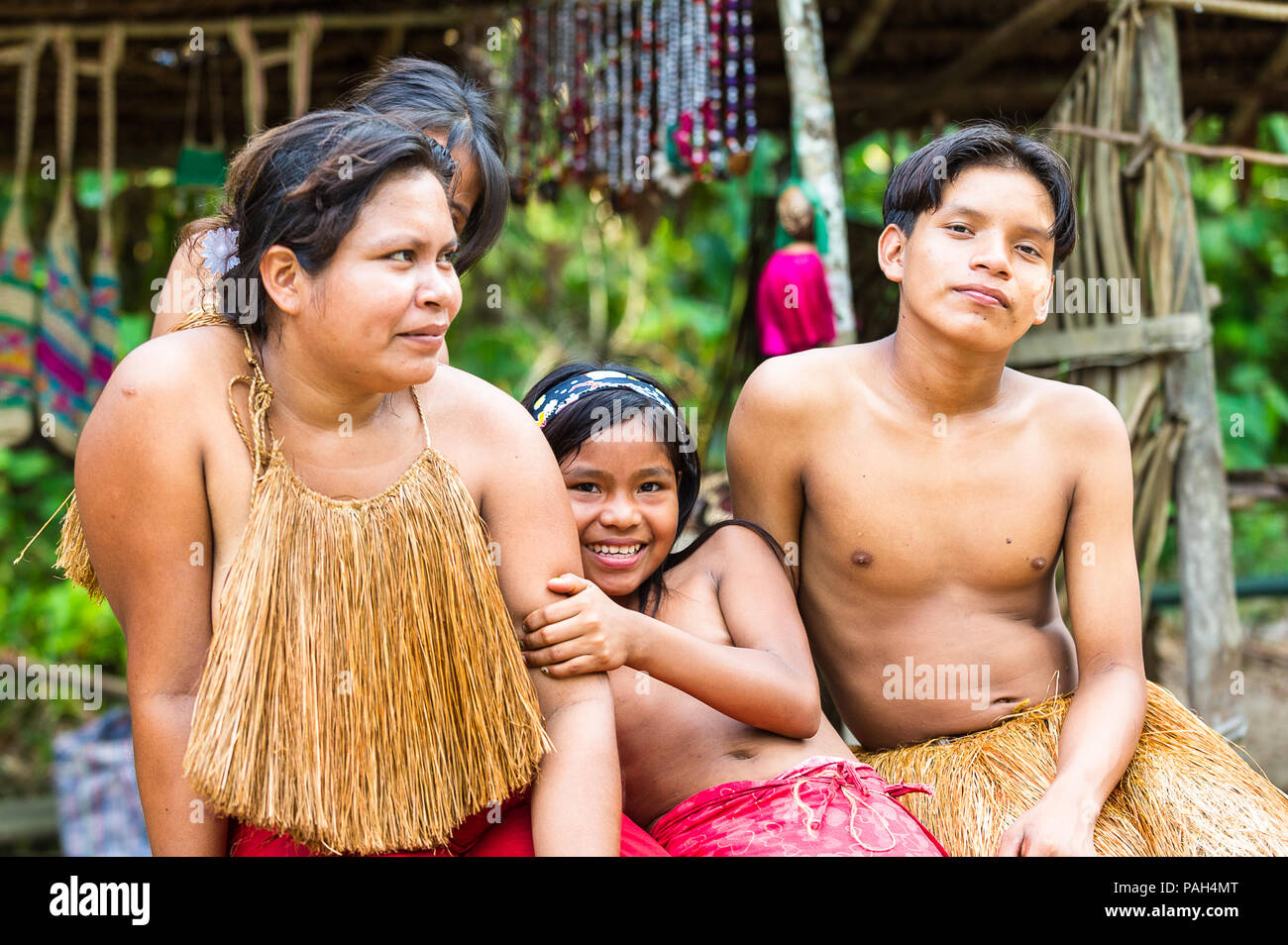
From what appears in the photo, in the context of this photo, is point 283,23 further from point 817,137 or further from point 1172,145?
point 1172,145

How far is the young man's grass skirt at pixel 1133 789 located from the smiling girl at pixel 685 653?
4.5 inches

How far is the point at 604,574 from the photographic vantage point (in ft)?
7.12

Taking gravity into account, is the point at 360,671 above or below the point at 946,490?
below

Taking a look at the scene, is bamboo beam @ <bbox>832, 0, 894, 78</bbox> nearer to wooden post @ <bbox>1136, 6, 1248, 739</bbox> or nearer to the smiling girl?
wooden post @ <bbox>1136, 6, 1248, 739</bbox>

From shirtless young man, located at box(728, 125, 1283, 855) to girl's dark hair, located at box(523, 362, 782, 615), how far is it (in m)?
0.12

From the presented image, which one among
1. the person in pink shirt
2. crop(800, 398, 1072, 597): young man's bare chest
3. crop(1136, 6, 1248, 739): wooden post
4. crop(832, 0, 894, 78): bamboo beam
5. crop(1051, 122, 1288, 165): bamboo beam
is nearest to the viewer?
crop(800, 398, 1072, 597): young man's bare chest

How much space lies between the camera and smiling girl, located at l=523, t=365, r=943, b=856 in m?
1.85

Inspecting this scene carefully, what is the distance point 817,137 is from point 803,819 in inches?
90.1

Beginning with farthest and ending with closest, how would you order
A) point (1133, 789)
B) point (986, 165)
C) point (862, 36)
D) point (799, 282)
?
1. point (862, 36)
2. point (799, 282)
3. point (986, 165)
4. point (1133, 789)

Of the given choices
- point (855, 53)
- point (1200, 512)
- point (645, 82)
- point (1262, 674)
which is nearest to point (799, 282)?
point (645, 82)

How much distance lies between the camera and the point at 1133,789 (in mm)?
2137

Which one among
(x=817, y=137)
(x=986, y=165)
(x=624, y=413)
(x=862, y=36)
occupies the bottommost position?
(x=624, y=413)

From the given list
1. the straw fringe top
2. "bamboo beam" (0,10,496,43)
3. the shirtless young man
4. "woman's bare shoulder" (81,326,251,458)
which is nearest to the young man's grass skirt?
the shirtless young man

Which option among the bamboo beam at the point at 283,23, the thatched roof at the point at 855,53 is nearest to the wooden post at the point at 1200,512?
the thatched roof at the point at 855,53
